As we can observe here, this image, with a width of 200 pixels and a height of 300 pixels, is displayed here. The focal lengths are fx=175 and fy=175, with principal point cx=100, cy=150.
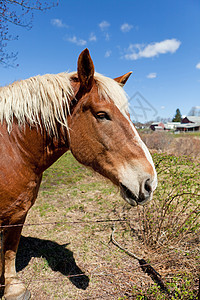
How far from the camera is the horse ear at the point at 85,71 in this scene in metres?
1.55

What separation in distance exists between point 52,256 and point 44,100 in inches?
103

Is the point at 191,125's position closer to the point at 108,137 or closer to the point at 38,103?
the point at 108,137

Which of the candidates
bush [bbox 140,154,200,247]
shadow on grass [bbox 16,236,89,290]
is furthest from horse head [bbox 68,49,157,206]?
shadow on grass [bbox 16,236,89,290]

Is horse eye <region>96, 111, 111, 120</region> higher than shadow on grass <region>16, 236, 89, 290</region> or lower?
higher

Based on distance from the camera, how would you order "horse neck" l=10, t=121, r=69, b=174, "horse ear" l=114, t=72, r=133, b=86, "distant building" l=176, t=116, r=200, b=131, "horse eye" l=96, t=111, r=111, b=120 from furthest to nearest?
"distant building" l=176, t=116, r=200, b=131
"horse ear" l=114, t=72, r=133, b=86
"horse neck" l=10, t=121, r=69, b=174
"horse eye" l=96, t=111, r=111, b=120

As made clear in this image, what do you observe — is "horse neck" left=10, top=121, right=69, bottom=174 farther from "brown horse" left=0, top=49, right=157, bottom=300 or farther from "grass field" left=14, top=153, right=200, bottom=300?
"grass field" left=14, top=153, right=200, bottom=300

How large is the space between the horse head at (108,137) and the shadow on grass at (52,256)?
1746mm

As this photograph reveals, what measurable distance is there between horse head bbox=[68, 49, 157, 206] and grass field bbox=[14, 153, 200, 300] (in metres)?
0.30

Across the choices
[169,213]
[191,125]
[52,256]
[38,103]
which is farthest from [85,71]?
[191,125]

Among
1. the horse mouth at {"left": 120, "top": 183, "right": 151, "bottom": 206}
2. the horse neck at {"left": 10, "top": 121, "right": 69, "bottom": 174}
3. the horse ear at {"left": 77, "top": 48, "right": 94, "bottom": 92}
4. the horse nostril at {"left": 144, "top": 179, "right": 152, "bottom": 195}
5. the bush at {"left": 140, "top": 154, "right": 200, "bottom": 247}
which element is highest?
the horse ear at {"left": 77, "top": 48, "right": 94, "bottom": 92}

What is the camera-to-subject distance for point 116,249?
3121 millimetres

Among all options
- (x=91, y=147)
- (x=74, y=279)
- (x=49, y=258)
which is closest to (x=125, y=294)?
(x=74, y=279)

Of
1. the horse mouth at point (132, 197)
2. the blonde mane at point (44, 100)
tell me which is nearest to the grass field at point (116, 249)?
the horse mouth at point (132, 197)

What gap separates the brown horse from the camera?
5.23ft
